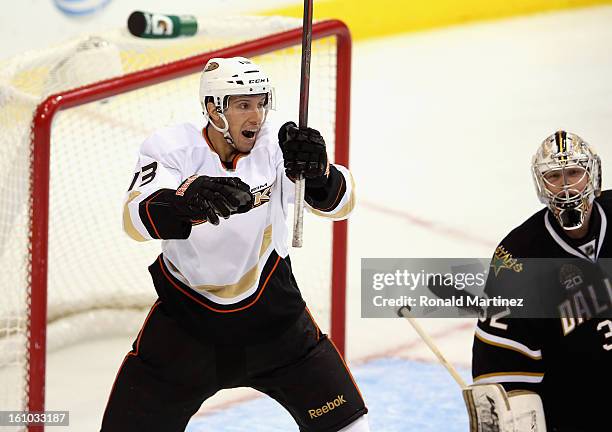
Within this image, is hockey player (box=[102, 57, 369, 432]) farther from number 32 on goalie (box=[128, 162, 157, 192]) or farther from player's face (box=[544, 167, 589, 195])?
player's face (box=[544, 167, 589, 195])

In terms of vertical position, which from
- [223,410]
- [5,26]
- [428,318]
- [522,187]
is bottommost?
[223,410]

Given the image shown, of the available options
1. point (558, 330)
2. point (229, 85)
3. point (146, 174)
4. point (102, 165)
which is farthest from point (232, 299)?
point (102, 165)

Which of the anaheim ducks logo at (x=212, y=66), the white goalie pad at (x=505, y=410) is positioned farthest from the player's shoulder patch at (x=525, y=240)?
the anaheim ducks logo at (x=212, y=66)

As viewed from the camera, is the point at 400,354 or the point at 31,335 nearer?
the point at 31,335

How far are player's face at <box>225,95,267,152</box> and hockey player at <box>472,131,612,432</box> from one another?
0.56m

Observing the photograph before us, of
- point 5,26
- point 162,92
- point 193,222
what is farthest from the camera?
point 5,26

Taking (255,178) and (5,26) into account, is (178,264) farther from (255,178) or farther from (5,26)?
(5,26)

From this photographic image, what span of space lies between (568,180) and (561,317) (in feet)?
0.89

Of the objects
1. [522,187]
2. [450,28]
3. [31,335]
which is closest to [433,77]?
[450,28]

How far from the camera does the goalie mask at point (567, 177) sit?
2541 millimetres

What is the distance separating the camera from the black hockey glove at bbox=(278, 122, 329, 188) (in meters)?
2.51

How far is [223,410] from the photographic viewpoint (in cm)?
374

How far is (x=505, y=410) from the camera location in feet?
8.05

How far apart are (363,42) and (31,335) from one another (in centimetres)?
476
